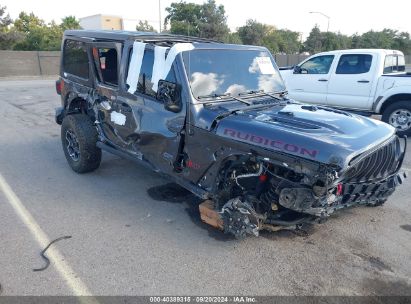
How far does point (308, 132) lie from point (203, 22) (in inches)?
1895

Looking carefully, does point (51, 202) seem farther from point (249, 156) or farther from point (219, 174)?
point (249, 156)

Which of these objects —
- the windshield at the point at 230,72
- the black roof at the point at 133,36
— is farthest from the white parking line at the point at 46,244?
the black roof at the point at 133,36

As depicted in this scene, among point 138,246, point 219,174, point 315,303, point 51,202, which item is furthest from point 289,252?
point 51,202

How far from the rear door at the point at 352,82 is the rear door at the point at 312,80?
0.69ft

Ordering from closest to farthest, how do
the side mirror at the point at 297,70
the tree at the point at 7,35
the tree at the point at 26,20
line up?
1. the side mirror at the point at 297,70
2. the tree at the point at 7,35
3. the tree at the point at 26,20

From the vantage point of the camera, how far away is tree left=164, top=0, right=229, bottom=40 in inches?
1826

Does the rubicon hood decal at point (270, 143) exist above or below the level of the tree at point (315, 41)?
below

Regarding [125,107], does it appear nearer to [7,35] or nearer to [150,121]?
[150,121]

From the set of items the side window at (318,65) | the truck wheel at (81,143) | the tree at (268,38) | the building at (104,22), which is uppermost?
the building at (104,22)

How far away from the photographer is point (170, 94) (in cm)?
373

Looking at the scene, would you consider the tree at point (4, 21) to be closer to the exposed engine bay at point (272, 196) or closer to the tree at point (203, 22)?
the tree at point (203, 22)

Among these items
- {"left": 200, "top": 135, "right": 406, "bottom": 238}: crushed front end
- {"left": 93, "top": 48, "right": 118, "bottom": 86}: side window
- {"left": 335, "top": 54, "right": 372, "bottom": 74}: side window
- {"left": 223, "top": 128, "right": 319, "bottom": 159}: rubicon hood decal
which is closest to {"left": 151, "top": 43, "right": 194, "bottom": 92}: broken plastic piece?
{"left": 93, "top": 48, "right": 118, "bottom": 86}: side window

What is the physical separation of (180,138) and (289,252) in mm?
1630

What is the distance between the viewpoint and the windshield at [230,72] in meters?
3.86
